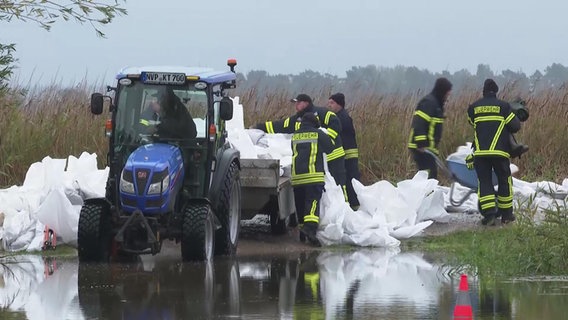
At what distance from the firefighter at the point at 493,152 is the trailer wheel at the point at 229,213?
419 cm

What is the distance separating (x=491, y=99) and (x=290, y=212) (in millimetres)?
3407

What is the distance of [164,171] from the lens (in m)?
14.1

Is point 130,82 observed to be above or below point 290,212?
above

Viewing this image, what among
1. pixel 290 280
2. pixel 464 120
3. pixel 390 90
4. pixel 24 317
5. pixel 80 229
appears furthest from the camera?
pixel 390 90

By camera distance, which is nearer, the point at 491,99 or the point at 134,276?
the point at 134,276

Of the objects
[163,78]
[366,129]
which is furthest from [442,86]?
[163,78]

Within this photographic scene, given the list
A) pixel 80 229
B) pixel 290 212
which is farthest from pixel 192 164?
pixel 290 212

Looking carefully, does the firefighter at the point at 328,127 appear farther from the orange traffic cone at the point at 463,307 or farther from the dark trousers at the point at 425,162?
the orange traffic cone at the point at 463,307

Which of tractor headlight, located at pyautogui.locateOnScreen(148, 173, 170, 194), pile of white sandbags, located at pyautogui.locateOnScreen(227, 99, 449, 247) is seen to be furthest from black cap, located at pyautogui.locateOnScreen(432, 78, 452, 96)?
tractor headlight, located at pyautogui.locateOnScreen(148, 173, 170, 194)

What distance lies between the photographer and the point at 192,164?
48.5ft

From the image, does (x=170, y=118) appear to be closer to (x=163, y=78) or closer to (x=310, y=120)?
(x=163, y=78)

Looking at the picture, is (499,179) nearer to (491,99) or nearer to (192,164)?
(491,99)

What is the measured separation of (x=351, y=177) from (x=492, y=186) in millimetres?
2444

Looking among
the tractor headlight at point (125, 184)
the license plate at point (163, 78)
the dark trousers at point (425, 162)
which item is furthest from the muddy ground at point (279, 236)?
the license plate at point (163, 78)
